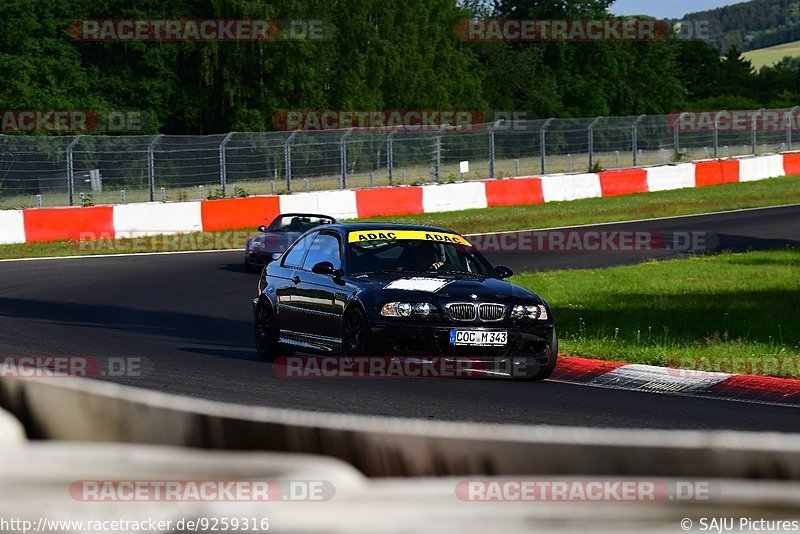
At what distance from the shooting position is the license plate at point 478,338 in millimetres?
10945

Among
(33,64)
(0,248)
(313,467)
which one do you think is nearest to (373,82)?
(33,64)

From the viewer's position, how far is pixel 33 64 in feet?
175

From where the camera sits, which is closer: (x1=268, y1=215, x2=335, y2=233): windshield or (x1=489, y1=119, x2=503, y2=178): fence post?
(x1=268, y1=215, x2=335, y2=233): windshield

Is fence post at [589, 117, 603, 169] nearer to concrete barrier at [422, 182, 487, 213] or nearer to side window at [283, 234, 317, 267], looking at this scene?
concrete barrier at [422, 182, 487, 213]

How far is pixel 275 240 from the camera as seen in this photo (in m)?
22.4

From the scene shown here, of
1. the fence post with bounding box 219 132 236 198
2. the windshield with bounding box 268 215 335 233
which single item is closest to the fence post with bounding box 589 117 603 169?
the fence post with bounding box 219 132 236 198

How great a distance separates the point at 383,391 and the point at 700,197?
28639 mm

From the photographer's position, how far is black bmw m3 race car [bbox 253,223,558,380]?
1101cm

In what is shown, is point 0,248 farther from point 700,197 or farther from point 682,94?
point 682,94

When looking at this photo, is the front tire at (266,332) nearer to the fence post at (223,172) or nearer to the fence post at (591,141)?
the fence post at (223,172)

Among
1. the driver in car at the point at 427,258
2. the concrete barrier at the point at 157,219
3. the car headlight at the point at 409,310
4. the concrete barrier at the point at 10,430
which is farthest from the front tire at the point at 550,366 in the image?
the concrete barrier at the point at 157,219

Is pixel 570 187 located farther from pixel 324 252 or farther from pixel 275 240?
pixel 324 252

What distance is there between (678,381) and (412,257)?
2.78 meters

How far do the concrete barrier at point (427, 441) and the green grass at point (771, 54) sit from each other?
142352 mm
